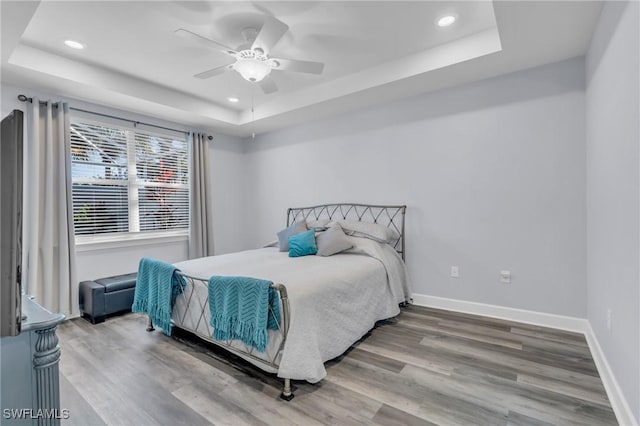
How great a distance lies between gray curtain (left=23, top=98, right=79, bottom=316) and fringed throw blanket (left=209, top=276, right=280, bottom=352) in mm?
2257

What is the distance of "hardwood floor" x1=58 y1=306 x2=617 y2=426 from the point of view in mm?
1776

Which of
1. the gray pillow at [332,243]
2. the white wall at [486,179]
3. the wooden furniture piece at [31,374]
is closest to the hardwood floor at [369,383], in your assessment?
the white wall at [486,179]

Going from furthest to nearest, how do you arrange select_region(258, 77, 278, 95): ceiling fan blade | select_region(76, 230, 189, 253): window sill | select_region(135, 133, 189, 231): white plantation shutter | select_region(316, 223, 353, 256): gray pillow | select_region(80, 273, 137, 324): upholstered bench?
1. select_region(135, 133, 189, 231): white plantation shutter
2. select_region(76, 230, 189, 253): window sill
3. select_region(316, 223, 353, 256): gray pillow
4. select_region(80, 273, 137, 324): upholstered bench
5. select_region(258, 77, 278, 95): ceiling fan blade

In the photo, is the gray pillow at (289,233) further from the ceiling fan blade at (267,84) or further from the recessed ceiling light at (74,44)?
the recessed ceiling light at (74,44)

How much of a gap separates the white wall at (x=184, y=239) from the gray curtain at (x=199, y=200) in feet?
0.70

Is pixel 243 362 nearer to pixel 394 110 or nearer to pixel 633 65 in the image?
pixel 633 65

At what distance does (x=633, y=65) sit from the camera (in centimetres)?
153

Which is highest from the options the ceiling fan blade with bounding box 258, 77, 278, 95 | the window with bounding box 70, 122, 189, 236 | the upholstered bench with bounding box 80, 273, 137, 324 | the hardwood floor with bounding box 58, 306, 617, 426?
the ceiling fan blade with bounding box 258, 77, 278, 95

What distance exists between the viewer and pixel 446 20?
2576 mm

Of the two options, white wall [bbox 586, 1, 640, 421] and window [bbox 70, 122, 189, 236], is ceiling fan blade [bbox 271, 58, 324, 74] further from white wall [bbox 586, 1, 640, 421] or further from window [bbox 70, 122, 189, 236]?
window [bbox 70, 122, 189, 236]

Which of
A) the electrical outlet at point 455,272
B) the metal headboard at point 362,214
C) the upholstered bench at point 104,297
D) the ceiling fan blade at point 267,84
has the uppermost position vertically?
the ceiling fan blade at point 267,84

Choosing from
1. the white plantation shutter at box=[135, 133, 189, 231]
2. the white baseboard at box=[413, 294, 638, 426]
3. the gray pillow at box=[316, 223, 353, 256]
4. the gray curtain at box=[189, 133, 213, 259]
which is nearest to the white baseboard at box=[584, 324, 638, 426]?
the white baseboard at box=[413, 294, 638, 426]

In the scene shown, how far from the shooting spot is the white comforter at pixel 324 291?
2029 millimetres

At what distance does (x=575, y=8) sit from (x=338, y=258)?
8.98 ft
